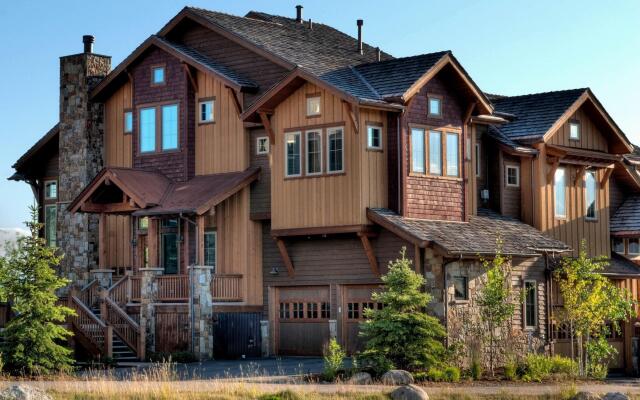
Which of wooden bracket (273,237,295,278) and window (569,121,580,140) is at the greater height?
window (569,121,580,140)

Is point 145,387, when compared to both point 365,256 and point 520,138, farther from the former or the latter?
point 520,138

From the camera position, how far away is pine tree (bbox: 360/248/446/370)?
32656 millimetres

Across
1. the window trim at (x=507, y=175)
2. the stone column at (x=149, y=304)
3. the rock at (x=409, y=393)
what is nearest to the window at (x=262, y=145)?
the stone column at (x=149, y=304)

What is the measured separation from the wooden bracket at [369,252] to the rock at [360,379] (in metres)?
6.86

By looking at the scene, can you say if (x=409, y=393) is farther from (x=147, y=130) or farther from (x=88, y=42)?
(x=88, y=42)

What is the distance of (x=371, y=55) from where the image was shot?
1864 inches

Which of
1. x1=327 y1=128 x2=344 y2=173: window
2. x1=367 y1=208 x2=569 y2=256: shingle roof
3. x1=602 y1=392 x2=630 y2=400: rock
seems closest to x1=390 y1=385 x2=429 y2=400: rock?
x1=602 y1=392 x2=630 y2=400: rock

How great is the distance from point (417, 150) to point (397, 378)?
32.4 ft

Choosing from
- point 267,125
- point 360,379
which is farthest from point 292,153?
point 360,379

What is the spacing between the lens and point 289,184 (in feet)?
128

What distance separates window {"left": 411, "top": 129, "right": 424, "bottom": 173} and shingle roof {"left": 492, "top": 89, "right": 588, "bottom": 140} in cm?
604

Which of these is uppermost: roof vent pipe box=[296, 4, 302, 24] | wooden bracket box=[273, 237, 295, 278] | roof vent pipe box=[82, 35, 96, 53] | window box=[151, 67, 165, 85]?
roof vent pipe box=[296, 4, 302, 24]

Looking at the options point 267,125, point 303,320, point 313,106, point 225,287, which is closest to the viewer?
point 313,106

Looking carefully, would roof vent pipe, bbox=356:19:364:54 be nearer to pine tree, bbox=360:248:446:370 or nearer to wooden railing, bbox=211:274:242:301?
wooden railing, bbox=211:274:242:301
